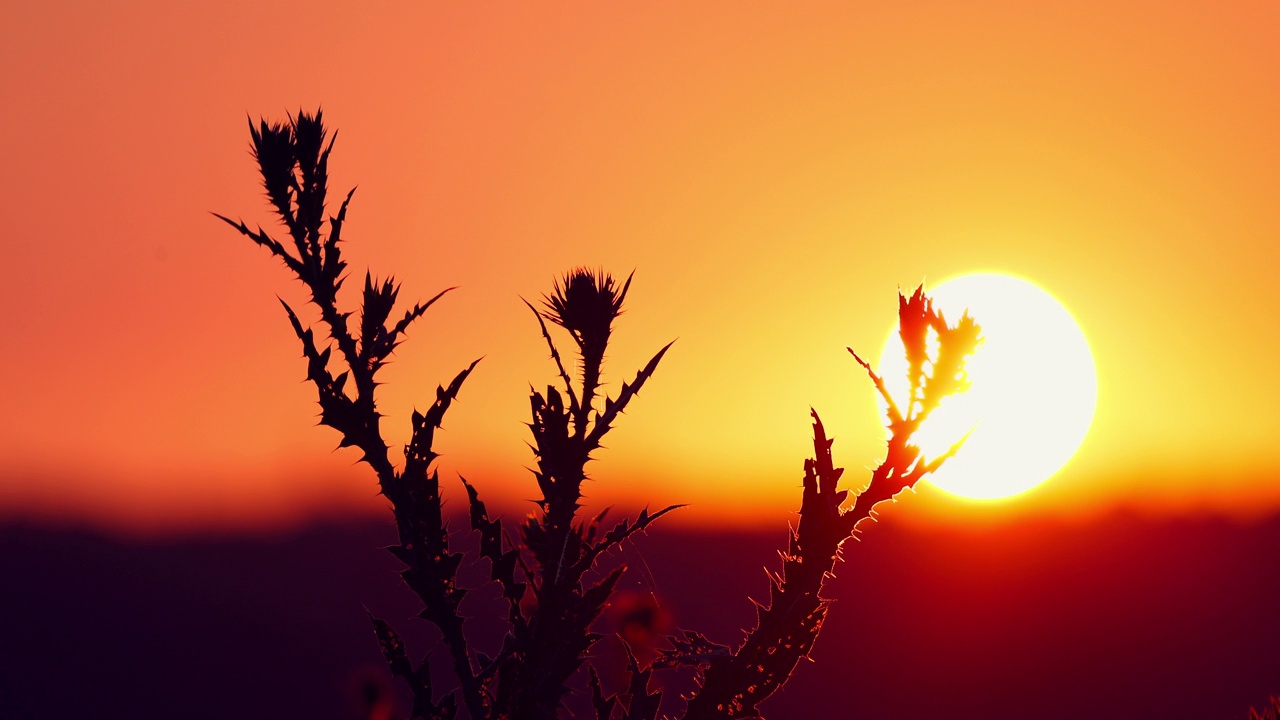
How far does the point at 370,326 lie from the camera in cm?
379

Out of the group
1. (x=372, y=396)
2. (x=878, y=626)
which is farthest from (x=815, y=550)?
(x=878, y=626)

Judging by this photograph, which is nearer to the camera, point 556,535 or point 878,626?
point 556,535

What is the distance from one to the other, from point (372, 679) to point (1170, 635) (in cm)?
3967

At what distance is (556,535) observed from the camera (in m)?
3.61

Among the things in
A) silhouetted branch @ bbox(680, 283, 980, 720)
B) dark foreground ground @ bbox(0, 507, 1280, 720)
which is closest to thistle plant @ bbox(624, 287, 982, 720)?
silhouetted branch @ bbox(680, 283, 980, 720)

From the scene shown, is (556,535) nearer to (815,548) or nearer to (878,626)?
(815,548)

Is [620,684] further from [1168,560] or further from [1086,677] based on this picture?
[1168,560]

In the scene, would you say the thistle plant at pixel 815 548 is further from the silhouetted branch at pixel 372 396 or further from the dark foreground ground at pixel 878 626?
the dark foreground ground at pixel 878 626

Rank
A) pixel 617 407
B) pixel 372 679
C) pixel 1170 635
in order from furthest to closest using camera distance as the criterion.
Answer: pixel 1170 635 → pixel 617 407 → pixel 372 679

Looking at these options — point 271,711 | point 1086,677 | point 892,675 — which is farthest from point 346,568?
point 1086,677

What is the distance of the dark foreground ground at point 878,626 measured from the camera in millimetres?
34312

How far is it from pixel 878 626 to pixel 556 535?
37472 millimetres

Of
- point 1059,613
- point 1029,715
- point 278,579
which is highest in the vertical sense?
point 278,579

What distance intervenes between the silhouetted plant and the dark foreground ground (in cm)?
2901
